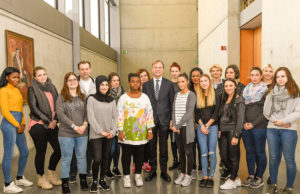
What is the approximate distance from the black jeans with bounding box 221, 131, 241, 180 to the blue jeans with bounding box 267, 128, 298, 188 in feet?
1.35

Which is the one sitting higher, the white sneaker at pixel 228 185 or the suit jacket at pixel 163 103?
the suit jacket at pixel 163 103

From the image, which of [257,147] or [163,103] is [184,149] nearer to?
[163,103]

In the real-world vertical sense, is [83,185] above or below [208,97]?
below

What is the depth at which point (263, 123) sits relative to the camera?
327 centimetres

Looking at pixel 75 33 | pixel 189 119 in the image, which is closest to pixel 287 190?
pixel 189 119

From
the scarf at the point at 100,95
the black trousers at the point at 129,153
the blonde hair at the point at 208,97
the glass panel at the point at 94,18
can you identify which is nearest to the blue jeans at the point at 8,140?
the scarf at the point at 100,95

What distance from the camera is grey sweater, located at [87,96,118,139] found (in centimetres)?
321

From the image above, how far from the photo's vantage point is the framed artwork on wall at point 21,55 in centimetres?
475

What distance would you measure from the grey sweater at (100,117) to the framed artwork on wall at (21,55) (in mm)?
2500

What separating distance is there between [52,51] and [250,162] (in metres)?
5.39

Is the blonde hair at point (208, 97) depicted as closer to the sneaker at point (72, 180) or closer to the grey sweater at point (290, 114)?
the grey sweater at point (290, 114)

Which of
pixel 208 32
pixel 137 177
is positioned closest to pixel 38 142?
pixel 137 177

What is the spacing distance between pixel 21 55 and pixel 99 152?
10.1 feet

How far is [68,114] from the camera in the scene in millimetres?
3229
